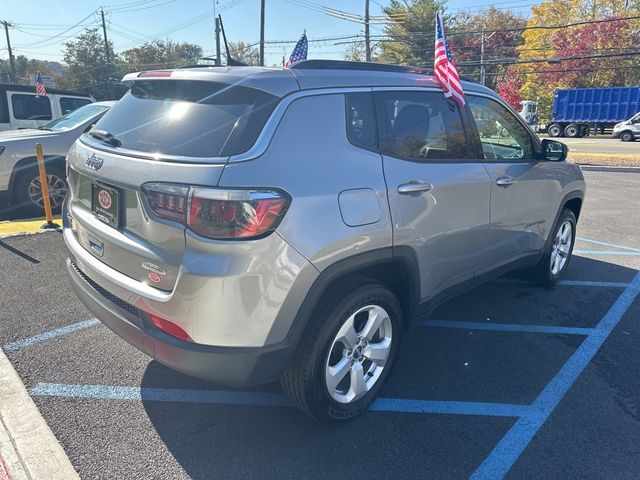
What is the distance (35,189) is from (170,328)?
19.5 feet

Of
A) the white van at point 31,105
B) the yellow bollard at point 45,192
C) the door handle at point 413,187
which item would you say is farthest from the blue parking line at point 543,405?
the white van at point 31,105

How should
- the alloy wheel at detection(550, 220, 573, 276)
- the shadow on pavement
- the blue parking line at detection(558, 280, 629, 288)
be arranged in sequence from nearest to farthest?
the shadow on pavement → the alloy wheel at detection(550, 220, 573, 276) → the blue parking line at detection(558, 280, 629, 288)

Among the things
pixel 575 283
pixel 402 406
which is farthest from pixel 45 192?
pixel 575 283

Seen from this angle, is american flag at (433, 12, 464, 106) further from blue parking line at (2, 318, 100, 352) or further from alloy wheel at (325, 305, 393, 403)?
blue parking line at (2, 318, 100, 352)

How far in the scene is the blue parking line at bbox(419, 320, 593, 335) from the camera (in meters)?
3.90

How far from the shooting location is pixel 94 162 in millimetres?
2633

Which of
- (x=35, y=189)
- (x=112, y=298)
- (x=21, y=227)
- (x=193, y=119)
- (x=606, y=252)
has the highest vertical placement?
(x=193, y=119)

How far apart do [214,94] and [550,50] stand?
1891 inches

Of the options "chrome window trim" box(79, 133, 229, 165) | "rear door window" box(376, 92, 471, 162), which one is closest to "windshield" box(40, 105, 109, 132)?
"chrome window trim" box(79, 133, 229, 165)

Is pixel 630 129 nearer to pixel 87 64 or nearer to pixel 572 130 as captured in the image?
pixel 572 130

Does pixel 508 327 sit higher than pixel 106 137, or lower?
lower

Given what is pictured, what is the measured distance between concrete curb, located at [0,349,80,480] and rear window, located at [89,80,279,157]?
155cm

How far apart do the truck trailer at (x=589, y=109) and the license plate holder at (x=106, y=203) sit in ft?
117

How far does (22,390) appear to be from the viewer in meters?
2.89
